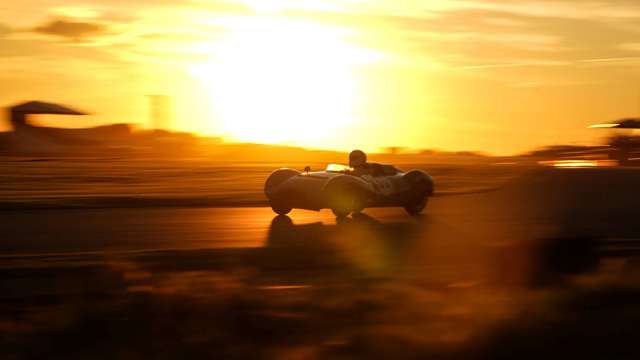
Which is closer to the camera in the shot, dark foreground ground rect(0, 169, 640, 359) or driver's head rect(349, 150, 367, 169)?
dark foreground ground rect(0, 169, 640, 359)

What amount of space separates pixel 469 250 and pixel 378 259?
134cm

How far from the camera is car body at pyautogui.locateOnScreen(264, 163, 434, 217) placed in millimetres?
17672

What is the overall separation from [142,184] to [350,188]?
1595 cm

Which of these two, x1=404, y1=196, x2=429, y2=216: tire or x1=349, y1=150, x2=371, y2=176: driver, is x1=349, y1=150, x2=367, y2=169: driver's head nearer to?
x1=349, y1=150, x2=371, y2=176: driver

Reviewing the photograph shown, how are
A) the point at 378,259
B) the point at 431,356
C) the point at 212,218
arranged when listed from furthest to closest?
the point at 212,218 < the point at 378,259 < the point at 431,356

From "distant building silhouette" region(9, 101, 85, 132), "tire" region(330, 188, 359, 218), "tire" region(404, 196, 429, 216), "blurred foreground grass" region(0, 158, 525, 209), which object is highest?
"distant building silhouette" region(9, 101, 85, 132)

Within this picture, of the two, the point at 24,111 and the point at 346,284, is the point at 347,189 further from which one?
the point at 24,111

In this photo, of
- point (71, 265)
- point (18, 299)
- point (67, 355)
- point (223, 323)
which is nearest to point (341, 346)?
point (223, 323)

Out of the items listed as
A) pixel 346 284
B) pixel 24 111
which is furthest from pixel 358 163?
pixel 24 111

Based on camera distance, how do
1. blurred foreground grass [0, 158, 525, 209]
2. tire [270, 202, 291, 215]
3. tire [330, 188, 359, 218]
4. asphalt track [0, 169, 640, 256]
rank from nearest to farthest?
asphalt track [0, 169, 640, 256] < tire [330, 188, 359, 218] < tire [270, 202, 291, 215] < blurred foreground grass [0, 158, 525, 209]

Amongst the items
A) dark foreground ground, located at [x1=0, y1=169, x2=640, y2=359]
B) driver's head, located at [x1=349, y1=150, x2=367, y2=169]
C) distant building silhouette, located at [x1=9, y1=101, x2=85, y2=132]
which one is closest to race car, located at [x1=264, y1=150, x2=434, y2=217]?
driver's head, located at [x1=349, y1=150, x2=367, y2=169]

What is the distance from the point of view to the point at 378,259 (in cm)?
1259

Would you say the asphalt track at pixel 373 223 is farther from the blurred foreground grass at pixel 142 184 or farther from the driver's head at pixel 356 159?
the blurred foreground grass at pixel 142 184

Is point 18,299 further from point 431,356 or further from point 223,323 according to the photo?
point 431,356
